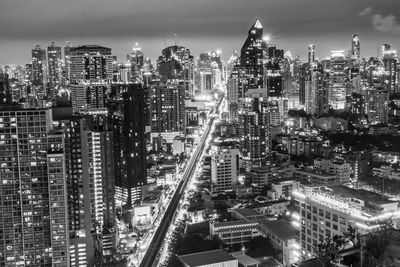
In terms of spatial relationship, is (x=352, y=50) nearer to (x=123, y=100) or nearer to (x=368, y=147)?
(x=368, y=147)

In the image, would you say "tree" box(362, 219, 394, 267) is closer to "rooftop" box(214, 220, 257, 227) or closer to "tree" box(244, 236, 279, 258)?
"tree" box(244, 236, 279, 258)

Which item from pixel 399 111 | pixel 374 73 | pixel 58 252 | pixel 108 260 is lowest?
pixel 108 260

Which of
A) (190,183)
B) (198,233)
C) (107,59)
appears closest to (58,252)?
(198,233)

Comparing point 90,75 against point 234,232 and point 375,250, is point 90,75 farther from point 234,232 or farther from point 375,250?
point 375,250

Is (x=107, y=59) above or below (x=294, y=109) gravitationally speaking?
above

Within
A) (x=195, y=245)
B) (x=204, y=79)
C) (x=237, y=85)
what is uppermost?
(x=204, y=79)

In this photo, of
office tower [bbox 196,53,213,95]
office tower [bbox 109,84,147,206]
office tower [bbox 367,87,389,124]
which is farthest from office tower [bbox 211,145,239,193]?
office tower [bbox 196,53,213,95]

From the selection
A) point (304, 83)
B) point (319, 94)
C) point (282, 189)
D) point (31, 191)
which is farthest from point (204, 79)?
point (31, 191)
